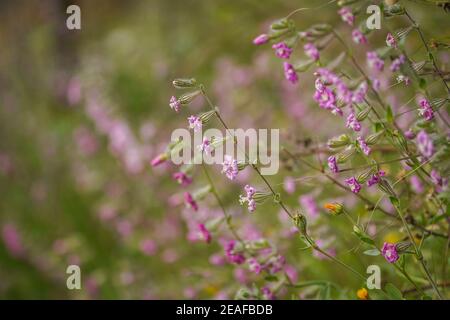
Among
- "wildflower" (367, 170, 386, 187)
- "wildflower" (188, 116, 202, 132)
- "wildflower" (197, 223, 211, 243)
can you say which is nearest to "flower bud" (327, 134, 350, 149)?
"wildflower" (367, 170, 386, 187)

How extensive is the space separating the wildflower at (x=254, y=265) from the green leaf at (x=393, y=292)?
1.32 feet

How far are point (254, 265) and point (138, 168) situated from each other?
2196 millimetres

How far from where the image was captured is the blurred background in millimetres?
2842

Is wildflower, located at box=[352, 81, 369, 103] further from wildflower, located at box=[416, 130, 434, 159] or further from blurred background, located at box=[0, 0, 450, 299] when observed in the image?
blurred background, located at box=[0, 0, 450, 299]

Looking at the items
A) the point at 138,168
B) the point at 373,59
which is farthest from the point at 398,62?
the point at 138,168

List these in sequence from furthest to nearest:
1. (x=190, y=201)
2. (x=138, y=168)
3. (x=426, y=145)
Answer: (x=138, y=168)
(x=190, y=201)
(x=426, y=145)

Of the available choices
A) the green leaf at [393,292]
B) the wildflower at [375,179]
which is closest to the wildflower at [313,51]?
the wildflower at [375,179]

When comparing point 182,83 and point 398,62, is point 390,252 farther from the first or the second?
point 182,83

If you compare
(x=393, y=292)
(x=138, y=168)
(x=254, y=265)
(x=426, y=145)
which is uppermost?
(x=138, y=168)

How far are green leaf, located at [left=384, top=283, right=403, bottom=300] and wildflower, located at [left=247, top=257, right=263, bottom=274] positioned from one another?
401mm

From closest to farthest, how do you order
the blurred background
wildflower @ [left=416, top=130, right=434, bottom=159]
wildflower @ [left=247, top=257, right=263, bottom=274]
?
1. wildflower @ [left=416, top=130, right=434, bottom=159]
2. wildflower @ [left=247, top=257, right=263, bottom=274]
3. the blurred background

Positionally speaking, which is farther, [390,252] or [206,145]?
[206,145]

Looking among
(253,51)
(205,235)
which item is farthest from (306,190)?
(253,51)

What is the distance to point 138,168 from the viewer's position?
377 cm
